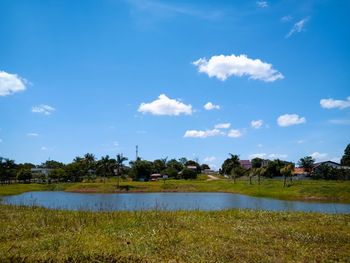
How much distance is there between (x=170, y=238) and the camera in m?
14.1

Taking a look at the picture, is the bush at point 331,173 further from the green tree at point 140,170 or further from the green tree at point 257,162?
the green tree at point 140,170

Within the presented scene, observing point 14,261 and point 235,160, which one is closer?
point 14,261

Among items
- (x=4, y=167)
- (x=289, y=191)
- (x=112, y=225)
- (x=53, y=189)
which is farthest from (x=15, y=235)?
(x=4, y=167)

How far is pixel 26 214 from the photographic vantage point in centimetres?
2091

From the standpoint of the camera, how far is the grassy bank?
11.5m

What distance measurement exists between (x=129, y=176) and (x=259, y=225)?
134m

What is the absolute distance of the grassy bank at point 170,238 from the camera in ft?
37.8

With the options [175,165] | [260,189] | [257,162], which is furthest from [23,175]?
[257,162]

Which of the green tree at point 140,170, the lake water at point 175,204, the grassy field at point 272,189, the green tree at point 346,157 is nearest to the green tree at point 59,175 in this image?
the green tree at point 140,170

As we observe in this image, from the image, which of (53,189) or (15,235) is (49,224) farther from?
(53,189)

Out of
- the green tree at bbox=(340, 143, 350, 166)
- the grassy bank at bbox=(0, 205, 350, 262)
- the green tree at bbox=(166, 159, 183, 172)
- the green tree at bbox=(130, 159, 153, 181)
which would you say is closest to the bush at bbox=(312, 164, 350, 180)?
the green tree at bbox=(340, 143, 350, 166)

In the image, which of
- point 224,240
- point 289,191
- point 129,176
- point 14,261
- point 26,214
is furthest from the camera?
point 129,176

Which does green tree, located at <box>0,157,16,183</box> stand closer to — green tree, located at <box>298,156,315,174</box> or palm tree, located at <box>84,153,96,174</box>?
palm tree, located at <box>84,153,96,174</box>

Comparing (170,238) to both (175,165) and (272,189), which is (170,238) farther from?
(175,165)
